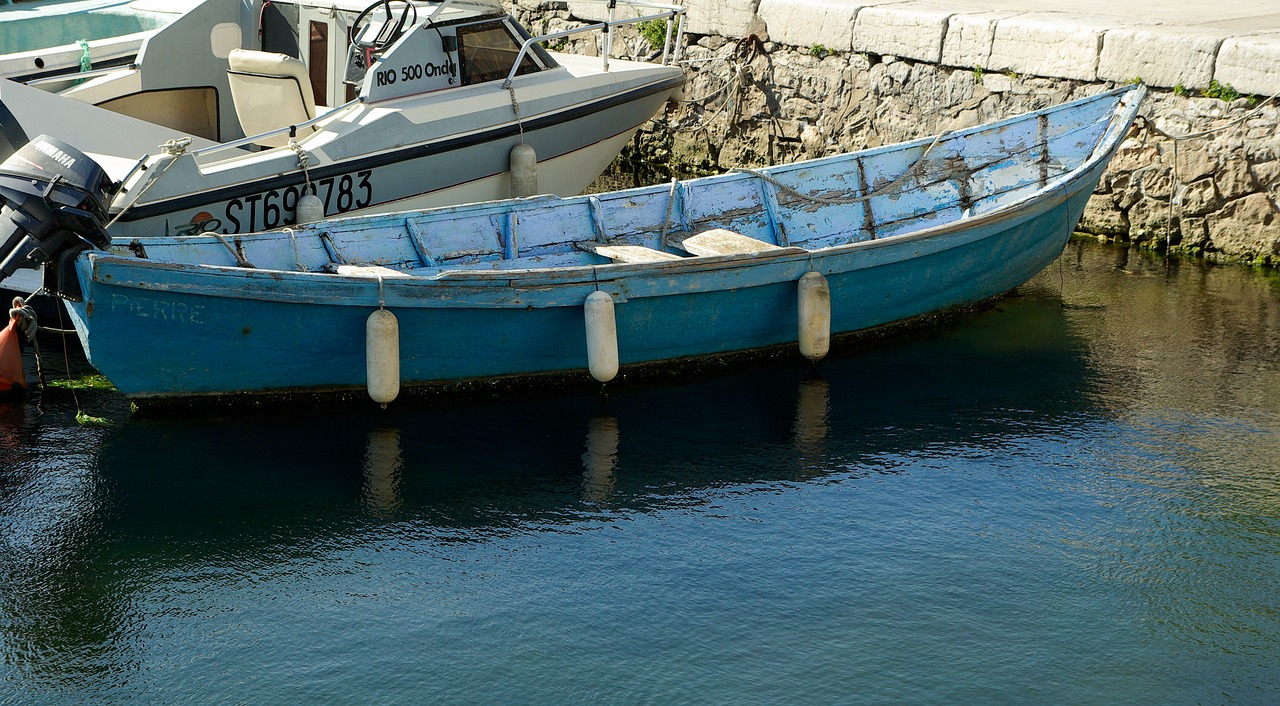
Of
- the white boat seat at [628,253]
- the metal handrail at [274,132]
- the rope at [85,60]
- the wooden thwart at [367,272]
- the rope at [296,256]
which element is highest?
the rope at [85,60]

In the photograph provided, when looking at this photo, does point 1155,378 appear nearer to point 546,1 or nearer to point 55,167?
point 55,167

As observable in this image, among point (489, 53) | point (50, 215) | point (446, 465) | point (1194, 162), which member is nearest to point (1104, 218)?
point (1194, 162)

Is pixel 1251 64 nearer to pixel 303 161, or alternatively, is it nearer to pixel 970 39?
pixel 970 39

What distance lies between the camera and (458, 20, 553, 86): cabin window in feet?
31.6

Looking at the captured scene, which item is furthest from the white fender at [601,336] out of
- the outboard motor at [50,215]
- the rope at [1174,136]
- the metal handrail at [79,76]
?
the metal handrail at [79,76]

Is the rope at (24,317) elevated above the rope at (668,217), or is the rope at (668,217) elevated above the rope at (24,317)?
the rope at (668,217)

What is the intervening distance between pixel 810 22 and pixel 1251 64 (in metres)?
3.95

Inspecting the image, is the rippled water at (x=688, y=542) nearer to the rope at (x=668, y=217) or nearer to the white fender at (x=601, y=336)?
the white fender at (x=601, y=336)

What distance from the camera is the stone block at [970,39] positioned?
34.7 ft

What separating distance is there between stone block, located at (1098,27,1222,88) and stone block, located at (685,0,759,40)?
11.9 ft

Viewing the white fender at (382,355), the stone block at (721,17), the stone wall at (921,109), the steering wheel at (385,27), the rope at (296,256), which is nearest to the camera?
the white fender at (382,355)

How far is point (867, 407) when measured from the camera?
7387mm

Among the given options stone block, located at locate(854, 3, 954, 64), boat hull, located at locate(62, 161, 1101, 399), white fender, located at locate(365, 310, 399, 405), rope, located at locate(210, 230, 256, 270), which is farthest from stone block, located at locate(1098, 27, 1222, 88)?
rope, located at locate(210, 230, 256, 270)

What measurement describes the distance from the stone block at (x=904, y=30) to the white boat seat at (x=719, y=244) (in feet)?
11.7
